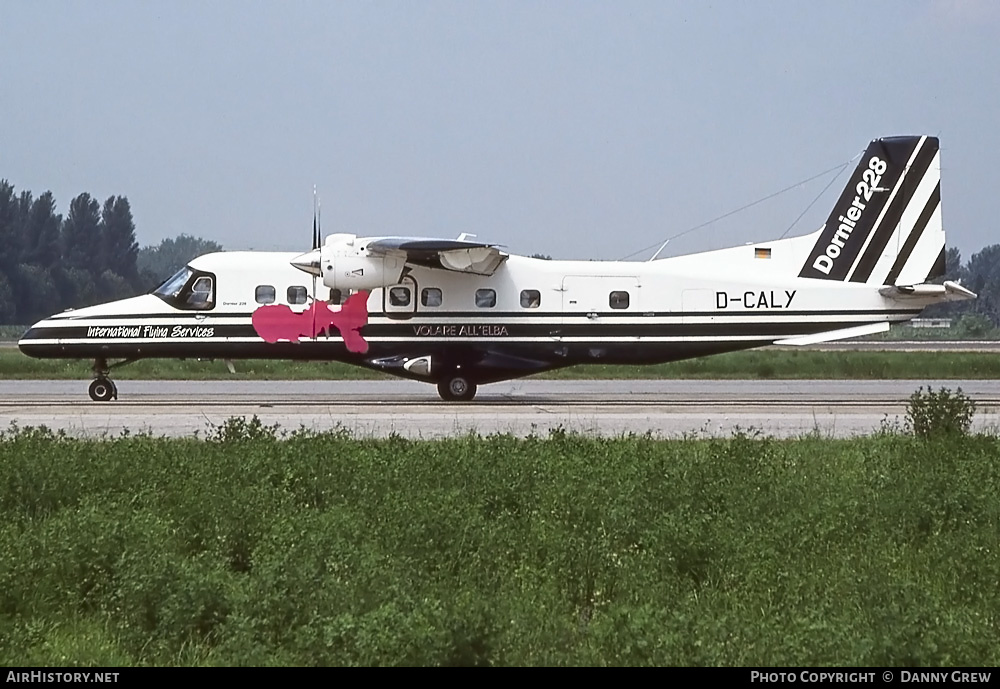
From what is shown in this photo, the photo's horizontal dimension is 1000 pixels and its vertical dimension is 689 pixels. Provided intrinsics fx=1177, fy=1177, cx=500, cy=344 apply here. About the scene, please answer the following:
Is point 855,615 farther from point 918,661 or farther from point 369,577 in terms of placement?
point 369,577

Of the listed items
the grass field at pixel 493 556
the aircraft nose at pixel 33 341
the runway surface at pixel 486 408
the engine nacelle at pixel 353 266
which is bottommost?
the grass field at pixel 493 556

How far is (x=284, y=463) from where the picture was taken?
12.0 meters

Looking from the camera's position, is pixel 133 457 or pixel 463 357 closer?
pixel 133 457

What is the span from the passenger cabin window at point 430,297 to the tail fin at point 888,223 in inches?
299

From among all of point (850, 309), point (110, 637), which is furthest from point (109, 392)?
point (110, 637)

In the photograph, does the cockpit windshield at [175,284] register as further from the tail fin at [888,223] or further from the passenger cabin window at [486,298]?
the tail fin at [888,223]

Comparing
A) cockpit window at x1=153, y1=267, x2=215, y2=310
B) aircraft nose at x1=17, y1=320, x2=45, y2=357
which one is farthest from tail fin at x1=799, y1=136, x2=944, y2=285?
aircraft nose at x1=17, y1=320, x2=45, y2=357

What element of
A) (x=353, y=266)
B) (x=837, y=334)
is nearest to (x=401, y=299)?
(x=353, y=266)

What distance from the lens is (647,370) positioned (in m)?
38.5

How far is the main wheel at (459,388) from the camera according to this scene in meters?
24.2

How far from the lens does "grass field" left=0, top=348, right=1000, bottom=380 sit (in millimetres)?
34750

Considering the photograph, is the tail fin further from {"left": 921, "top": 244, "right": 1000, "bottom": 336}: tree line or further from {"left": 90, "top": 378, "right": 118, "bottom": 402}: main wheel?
{"left": 921, "top": 244, "right": 1000, "bottom": 336}: tree line

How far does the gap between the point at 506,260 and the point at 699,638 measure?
713 inches

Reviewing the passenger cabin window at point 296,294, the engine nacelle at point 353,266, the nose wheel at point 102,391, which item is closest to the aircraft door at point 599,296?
the engine nacelle at point 353,266
